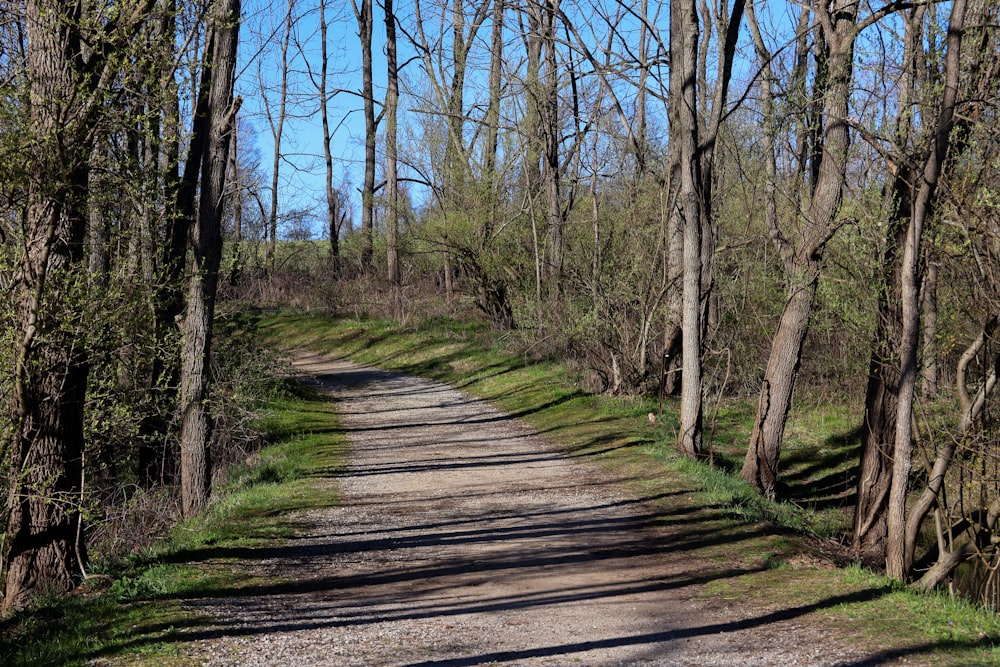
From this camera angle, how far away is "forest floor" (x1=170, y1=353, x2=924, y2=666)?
5391mm

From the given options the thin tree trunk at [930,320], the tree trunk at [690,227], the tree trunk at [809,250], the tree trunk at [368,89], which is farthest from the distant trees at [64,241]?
the tree trunk at [368,89]

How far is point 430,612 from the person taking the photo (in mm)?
6141

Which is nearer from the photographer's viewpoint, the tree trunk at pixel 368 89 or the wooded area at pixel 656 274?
the wooded area at pixel 656 274

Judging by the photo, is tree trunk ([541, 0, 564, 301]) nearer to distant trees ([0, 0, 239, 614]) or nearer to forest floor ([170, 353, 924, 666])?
forest floor ([170, 353, 924, 666])

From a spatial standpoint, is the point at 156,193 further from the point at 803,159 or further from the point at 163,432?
the point at 803,159

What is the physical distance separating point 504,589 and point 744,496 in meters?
3.97

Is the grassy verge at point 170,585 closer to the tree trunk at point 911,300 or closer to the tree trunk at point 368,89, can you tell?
the tree trunk at point 911,300

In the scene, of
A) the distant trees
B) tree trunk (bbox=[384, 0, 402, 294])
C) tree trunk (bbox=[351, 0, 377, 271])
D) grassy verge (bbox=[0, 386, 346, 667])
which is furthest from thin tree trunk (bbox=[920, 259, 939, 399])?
tree trunk (bbox=[351, 0, 377, 271])

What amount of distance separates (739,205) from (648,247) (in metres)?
3.71

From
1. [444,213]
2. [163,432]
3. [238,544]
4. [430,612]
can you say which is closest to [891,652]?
[430,612]

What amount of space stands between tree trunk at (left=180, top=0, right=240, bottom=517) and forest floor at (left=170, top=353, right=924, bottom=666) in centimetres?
166

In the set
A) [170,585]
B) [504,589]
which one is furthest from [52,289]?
[504,589]

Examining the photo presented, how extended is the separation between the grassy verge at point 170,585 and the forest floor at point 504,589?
0.18 metres

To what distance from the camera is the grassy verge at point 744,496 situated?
5.87m
